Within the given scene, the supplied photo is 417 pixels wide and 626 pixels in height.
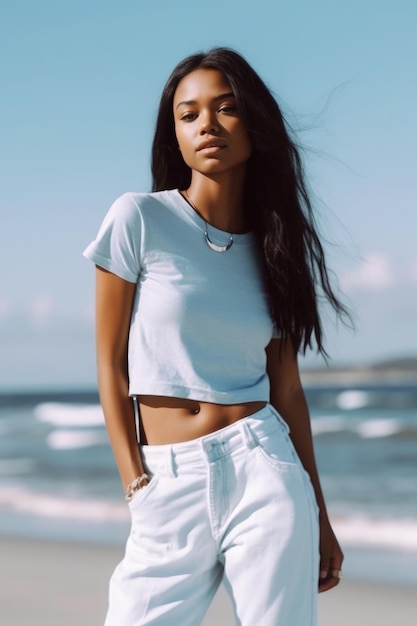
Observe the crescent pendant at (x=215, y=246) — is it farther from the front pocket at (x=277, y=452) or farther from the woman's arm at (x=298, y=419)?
the front pocket at (x=277, y=452)

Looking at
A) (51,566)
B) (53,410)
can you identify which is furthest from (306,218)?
(53,410)

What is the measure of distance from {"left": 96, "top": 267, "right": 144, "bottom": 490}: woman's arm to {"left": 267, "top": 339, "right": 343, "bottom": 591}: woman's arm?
377 mm

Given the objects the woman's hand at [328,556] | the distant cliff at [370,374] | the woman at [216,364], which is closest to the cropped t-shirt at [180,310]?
the woman at [216,364]

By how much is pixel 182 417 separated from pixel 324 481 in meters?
9.98

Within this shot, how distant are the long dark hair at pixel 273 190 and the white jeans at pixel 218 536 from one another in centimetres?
39

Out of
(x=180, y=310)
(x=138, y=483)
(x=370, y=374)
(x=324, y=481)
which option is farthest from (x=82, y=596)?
(x=370, y=374)

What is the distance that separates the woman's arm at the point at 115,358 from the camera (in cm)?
215

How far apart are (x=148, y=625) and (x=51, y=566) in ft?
14.2

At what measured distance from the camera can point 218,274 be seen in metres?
2.22

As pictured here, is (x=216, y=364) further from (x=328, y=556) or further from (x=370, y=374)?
(x=370, y=374)

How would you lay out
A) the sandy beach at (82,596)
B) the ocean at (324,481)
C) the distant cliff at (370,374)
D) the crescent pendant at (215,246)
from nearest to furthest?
the crescent pendant at (215,246), the sandy beach at (82,596), the ocean at (324,481), the distant cliff at (370,374)

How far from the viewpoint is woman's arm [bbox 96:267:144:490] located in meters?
2.15

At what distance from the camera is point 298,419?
2361 millimetres

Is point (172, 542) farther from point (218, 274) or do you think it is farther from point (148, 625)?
point (218, 274)
